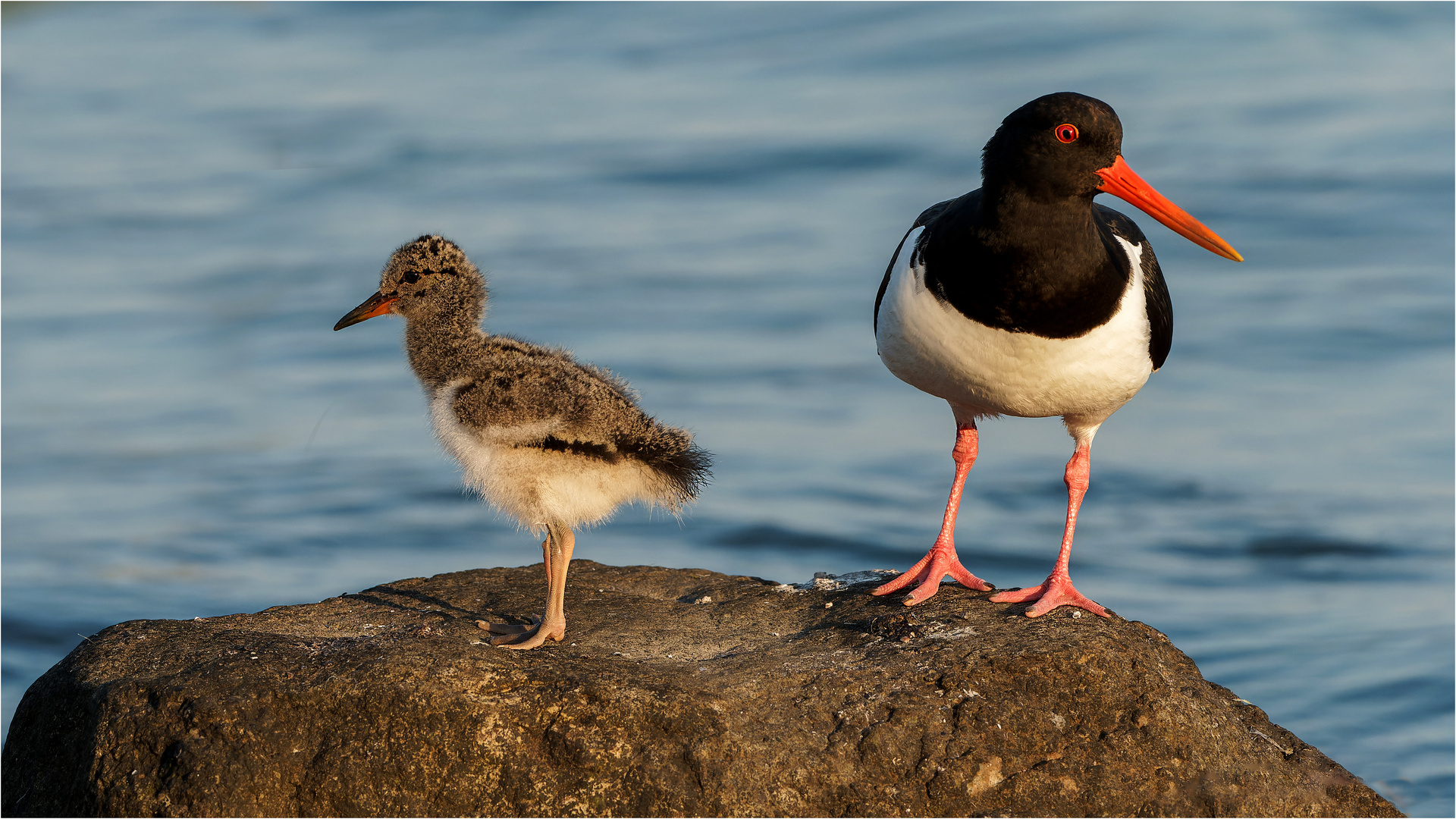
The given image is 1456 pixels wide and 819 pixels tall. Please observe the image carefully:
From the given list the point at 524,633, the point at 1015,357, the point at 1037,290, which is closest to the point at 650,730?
the point at 524,633

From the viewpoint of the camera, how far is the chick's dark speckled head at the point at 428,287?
19.2ft

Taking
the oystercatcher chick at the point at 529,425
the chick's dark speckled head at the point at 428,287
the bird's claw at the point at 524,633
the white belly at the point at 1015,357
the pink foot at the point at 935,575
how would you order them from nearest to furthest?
the bird's claw at the point at 524,633 < the oystercatcher chick at the point at 529,425 < the white belly at the point at 1015,357 < the chick's dark speckled head at the point at 428,287 < the pink foot at the point at 935,575

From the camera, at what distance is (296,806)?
4.36m

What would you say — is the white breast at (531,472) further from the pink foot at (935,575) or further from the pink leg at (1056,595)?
the pink leg at (1056,595)

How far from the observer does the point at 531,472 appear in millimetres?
5410

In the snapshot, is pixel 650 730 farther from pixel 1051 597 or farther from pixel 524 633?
pixel 1051 597

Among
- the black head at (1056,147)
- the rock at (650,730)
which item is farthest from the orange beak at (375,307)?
the black head at (1056,147)

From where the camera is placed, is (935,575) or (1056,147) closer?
(1056,147)

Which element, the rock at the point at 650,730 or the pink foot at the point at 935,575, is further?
the pink foot at the point at 935,575

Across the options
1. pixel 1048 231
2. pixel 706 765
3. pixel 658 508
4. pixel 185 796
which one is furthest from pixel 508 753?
pixel 1048 231

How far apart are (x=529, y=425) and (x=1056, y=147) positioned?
7.87ft

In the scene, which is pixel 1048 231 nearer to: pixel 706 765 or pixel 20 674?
pixel 706 765

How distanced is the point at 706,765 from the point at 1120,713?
1513 mm

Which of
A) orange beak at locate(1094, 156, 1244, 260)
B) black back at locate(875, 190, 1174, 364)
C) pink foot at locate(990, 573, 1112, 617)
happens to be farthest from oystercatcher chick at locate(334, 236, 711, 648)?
orange beak at locate(1094, 156, 1244, 260)
